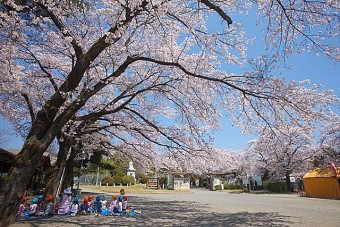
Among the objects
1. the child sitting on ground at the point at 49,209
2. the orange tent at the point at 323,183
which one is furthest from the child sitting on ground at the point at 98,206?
the orange tent at the point at 323,183

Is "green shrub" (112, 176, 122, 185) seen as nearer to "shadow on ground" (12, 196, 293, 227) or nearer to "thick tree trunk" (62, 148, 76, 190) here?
"thick tree trunk" (62, 148, 76, 190)

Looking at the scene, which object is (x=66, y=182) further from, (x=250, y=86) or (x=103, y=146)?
(x=250, y=86)

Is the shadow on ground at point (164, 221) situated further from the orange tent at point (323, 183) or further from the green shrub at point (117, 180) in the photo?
the green shrub at point (117, 180)

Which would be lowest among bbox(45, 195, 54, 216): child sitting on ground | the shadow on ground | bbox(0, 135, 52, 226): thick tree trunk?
the shadow on ground

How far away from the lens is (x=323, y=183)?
1734 centimetres

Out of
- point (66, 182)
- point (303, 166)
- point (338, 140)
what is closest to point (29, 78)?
point (66, 182)

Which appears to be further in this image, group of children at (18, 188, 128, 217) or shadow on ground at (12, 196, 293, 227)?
group of children at (18, 188, 128, 217)

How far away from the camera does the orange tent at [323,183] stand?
1612 centimetres

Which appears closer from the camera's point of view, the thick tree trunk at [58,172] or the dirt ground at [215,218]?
the dirt ground at [215,218]

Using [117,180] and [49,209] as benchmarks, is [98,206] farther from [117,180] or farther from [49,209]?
[117,180]

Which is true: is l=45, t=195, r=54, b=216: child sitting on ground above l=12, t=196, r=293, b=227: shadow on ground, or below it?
above

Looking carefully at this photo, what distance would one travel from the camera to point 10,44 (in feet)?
18.1

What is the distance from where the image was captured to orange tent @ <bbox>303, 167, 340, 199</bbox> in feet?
52.9

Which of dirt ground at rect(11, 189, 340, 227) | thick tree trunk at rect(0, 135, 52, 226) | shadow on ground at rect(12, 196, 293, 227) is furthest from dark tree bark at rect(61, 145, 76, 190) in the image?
thick tree trunk at rect(0, 135, 52, 226)
